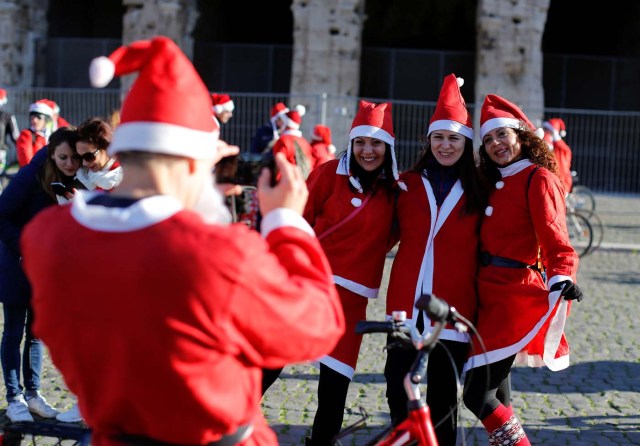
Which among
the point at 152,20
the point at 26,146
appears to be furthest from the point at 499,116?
the point at 152,20

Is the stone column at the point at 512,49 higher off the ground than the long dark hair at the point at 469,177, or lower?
higher

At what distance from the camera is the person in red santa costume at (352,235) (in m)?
4.28

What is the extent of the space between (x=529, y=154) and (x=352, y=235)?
933 millimetres

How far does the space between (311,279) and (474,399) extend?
Answer: 2125 mm

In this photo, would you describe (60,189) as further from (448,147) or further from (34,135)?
(34,135)

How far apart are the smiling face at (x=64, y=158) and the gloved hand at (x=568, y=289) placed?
2588 mm

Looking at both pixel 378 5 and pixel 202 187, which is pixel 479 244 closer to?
pixel 202 187

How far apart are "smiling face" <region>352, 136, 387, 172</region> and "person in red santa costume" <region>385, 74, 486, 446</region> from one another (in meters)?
0.25

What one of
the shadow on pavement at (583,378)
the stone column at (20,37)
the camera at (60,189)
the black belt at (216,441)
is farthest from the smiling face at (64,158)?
the stone column at (20,37)

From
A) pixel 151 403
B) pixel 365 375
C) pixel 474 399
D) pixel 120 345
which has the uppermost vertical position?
pixel 120 345

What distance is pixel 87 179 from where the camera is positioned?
5035mm

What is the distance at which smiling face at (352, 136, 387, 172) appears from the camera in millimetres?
4465

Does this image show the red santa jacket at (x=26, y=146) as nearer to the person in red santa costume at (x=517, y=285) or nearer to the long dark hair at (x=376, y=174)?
the long dark hair at (x=376, y=174)

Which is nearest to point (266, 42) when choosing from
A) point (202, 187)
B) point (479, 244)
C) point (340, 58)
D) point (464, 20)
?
point (464, 20)
